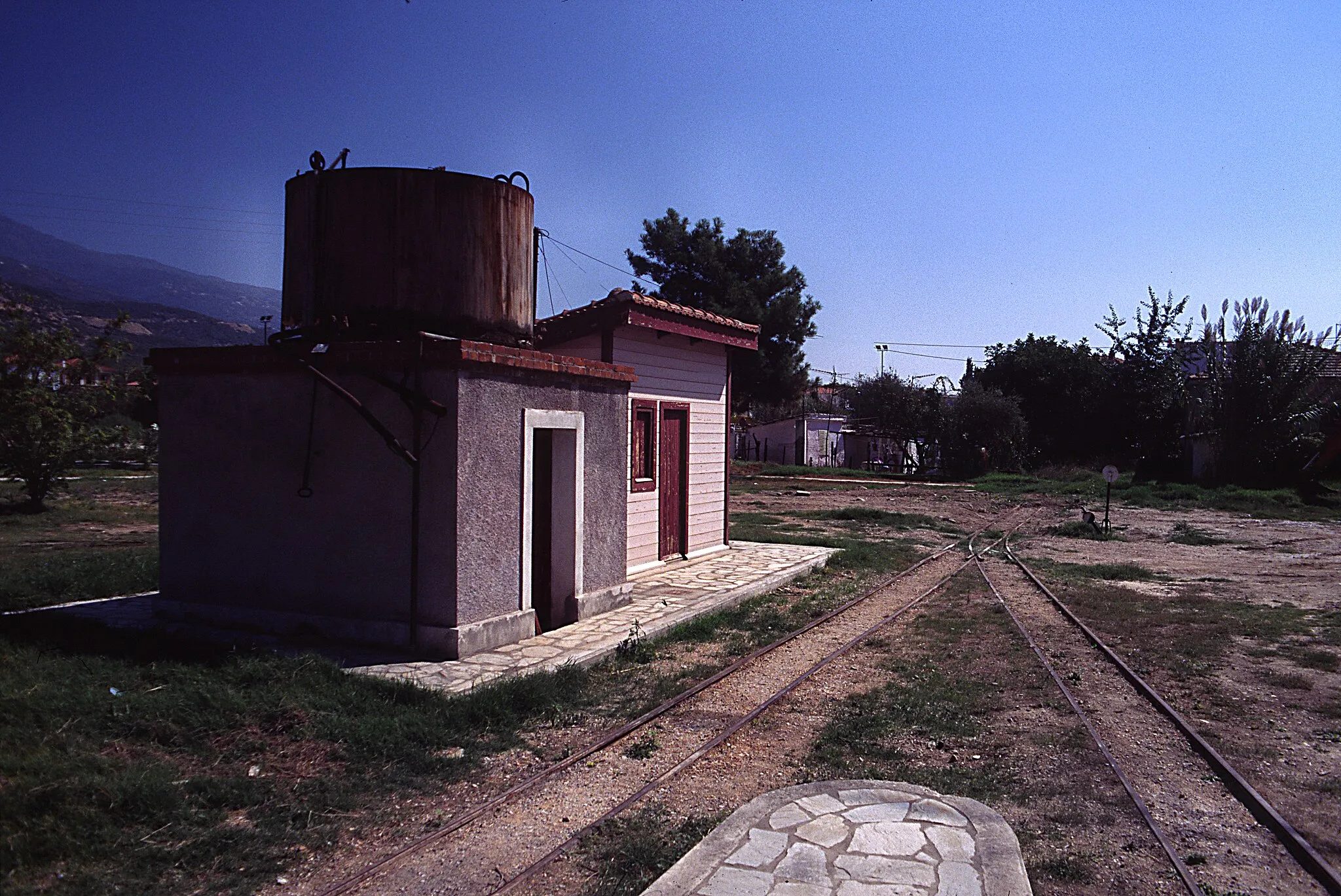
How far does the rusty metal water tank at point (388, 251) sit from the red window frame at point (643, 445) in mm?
3823

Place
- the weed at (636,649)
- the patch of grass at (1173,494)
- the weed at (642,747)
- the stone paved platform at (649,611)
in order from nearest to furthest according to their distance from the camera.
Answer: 1. the weed at (642,747)
2. the stone paved platform at (649,611)
3. the weed at (636,649)
4. the patch of grass at (1173,494)

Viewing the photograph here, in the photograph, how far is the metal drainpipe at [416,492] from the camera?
24.5 ft

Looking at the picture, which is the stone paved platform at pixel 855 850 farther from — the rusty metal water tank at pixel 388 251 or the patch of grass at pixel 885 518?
the patch of grass at pixel 885 518

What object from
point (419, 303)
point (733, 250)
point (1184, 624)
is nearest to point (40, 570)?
point (419, 303)

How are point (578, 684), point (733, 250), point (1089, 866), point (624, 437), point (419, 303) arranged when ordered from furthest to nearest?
1. point (733, 250)
2. point (624, 437)
3. point (419, 303)
4. point (578, 684)
5. point (1089, 866)

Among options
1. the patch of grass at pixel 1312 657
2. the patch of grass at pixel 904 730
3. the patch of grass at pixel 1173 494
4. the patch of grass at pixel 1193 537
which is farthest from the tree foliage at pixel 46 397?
the patch of grass at pixel 1173 494

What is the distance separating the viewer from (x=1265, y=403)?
33375mm

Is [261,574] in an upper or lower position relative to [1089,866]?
upper

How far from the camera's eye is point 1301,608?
11.2m

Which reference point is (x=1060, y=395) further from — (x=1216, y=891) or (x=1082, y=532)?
(x=1216, y=891)

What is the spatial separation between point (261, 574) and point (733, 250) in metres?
34.5

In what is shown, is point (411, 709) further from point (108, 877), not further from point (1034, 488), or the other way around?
point (1034, 488)

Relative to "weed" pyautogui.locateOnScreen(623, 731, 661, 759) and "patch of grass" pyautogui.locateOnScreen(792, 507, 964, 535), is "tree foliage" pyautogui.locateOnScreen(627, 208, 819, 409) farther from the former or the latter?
"weed" pyautogui.locateOnScreen(623, 731, 661, 759)

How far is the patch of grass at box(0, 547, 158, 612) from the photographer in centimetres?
978
